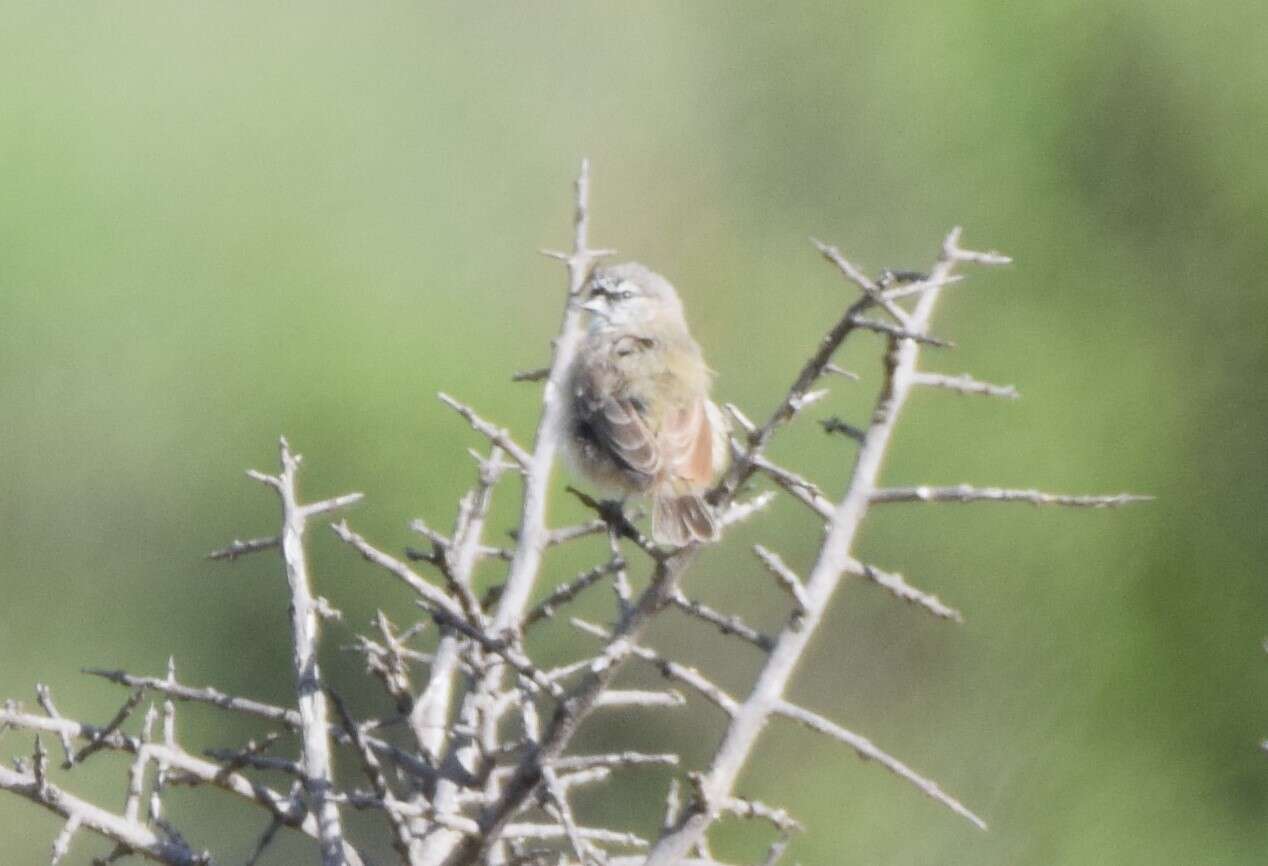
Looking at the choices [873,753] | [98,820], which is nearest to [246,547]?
[98,820]

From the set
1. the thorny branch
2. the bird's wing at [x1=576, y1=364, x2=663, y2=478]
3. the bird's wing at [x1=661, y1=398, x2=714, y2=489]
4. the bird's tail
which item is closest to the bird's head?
the bird's wing at [x1=576, y1=364, x2=663, y2=478]

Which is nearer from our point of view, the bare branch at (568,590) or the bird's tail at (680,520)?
the bare branch at (568,590)

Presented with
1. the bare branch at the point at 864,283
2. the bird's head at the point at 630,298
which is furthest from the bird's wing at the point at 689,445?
the bare branch at the point at 864,283

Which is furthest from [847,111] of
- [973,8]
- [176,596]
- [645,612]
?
[645,612]

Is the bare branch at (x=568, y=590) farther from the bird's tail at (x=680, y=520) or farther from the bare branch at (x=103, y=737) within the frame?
the bare branch at (x=103, y=737)

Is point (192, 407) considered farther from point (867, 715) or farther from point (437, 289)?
point (867, 715)
